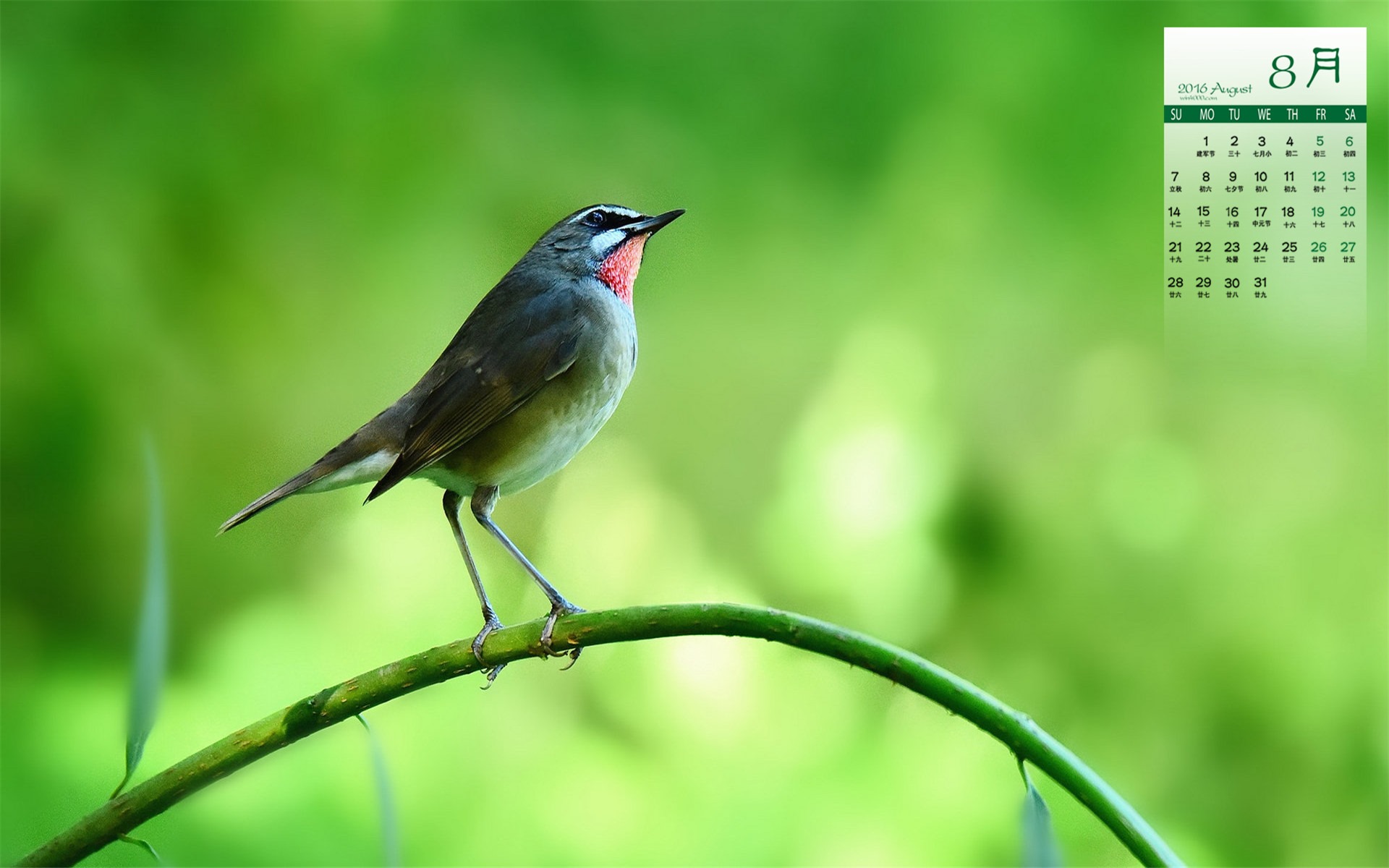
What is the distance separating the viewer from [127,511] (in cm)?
205

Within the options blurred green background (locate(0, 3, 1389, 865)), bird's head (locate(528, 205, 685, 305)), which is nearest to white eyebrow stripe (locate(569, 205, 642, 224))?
bird's head (locate(528, 205, 685, 305))

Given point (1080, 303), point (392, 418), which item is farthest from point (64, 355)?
point (1080, 303)

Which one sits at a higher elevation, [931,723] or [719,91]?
[719,91]

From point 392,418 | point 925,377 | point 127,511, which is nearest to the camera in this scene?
point 392,418

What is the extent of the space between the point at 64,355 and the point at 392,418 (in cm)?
98

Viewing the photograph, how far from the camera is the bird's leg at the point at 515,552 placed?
1.22 m

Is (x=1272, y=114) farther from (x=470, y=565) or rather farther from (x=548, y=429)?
(x=470, y=565)

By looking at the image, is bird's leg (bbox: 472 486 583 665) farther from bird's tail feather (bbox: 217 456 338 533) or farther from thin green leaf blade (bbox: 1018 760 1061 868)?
thin green leaf blade (bbox: 1018 760 1061 868)

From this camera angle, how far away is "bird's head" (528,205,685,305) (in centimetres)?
157

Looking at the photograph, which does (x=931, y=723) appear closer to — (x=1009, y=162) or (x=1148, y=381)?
(x=1148, y=381)

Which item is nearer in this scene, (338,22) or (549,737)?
(549,737)

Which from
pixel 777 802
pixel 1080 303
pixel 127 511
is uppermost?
pixel 1080 303

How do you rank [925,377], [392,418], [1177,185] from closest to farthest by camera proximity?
[392,418] → [1177,185] → [925,377]
